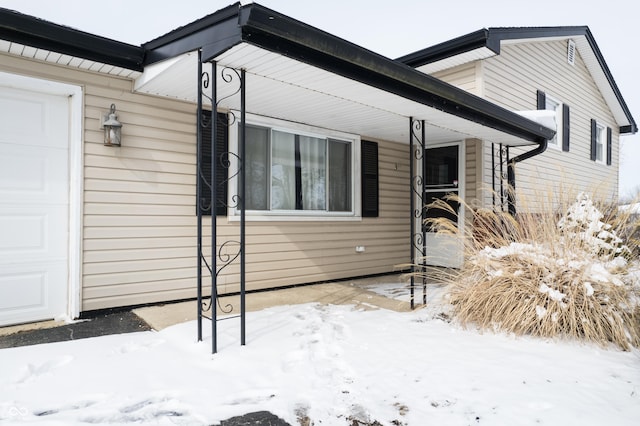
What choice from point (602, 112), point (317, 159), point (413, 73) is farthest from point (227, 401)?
point (602, 112)

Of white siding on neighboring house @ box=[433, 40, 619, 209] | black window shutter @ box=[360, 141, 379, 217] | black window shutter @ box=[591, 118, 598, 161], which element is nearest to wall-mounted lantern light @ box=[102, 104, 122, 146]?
black window shutter @ box=[360, 141, 379, 217]

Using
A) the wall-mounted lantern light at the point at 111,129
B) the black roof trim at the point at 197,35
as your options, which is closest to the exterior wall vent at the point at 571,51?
the black roof trim at the point at 197,35

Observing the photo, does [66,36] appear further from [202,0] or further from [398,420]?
[202,0]

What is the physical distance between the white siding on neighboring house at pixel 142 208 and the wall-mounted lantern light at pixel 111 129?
8 cm

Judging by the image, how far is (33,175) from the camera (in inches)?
144

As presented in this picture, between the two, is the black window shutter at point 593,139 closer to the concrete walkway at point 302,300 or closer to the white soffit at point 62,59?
the concrete walkway at point 302,300

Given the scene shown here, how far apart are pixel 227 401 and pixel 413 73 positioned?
3.02m

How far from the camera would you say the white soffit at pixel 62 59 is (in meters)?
3.33

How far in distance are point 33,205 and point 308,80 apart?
2.69 metres

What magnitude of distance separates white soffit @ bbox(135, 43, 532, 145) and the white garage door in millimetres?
902

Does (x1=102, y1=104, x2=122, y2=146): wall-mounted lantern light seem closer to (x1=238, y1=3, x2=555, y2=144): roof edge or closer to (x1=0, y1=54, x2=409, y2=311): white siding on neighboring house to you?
(x1=0, y1=54, x2=409, y2=311): white siding on neighboring house

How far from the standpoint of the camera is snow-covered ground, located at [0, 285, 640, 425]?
7.00 ft

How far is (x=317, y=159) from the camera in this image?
589 centimetres

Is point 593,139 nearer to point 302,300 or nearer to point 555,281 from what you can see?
point 555,281
